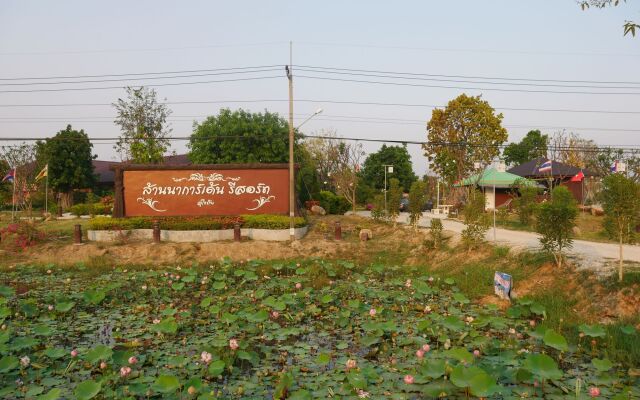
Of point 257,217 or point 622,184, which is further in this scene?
point 257,217

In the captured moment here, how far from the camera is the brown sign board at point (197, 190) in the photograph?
18.1 metres

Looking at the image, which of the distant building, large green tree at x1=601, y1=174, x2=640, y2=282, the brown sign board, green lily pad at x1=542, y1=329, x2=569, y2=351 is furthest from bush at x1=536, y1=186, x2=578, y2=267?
the distant building

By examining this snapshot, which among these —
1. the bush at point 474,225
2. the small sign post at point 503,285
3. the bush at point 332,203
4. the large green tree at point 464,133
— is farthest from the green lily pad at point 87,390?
the large green tree at point 464,133

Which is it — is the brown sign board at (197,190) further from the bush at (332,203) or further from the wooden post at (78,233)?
the bush at (332,203)

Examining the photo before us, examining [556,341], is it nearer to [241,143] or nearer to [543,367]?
[543,367]

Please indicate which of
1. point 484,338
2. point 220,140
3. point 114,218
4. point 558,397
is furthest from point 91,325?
point 220,140

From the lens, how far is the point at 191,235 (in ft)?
54.1

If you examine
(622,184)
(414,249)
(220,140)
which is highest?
(220,140)

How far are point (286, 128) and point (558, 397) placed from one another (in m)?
31.3

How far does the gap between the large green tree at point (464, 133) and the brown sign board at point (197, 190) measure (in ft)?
50.8

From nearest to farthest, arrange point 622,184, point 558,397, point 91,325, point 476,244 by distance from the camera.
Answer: point 558,397, point 91,325, point 622,184, point 476,244

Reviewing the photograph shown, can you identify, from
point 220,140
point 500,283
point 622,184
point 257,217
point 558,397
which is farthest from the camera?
point 220,140

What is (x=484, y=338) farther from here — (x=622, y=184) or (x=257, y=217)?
(x=257, y=217)

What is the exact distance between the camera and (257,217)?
17312 mm
